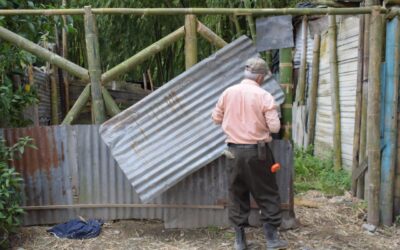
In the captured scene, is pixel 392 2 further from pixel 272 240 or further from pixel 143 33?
pixel 143 33

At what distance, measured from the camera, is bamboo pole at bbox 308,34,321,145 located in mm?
8078

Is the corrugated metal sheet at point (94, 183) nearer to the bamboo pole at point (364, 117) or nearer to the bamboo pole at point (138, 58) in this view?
the bamboo pole at point (138, 58)

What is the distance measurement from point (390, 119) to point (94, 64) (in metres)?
3.11

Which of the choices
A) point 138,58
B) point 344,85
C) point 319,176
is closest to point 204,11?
point 138,58

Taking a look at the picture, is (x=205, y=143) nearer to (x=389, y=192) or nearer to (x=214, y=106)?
(x=214, y=106)

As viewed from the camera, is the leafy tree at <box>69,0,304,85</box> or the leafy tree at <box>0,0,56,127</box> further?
the leafy tree at <box>69,0,304,85</box>

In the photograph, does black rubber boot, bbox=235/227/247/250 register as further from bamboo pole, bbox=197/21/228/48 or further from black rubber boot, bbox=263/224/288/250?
bamboo pole, bbox=197/21/228/48

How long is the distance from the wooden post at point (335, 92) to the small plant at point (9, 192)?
15.9 ft

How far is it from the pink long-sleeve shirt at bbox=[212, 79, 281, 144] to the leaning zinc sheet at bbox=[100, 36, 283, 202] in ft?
1.04

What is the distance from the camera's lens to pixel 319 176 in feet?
22.7

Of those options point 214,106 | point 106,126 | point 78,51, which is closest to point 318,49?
point 214,106

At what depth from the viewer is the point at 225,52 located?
418 centimetres

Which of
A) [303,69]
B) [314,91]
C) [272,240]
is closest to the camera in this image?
[272,240]

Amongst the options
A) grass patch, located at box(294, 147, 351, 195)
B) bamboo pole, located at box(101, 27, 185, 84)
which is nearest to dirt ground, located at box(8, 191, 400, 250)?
grass patch, located at box(294, 147, 351, 195)
